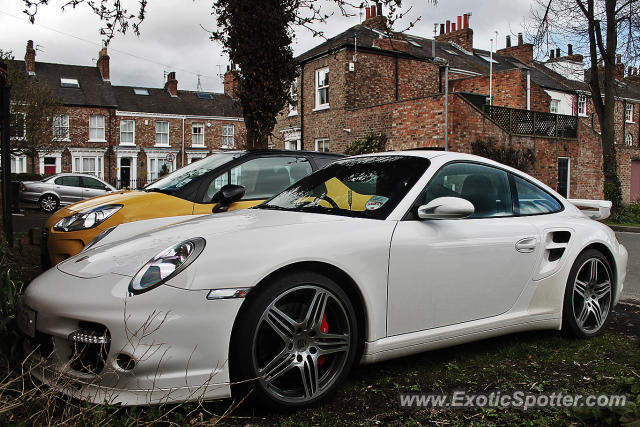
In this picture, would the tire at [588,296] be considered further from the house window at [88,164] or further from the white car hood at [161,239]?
the house window at [88,164]

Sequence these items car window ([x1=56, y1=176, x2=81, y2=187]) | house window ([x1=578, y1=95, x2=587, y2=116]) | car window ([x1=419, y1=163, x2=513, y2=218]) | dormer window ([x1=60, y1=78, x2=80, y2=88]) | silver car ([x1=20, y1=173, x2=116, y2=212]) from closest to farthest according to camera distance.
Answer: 1. car window ([x1=419, y1=163, x2=513, y2=218])
2. silver car ([x1=20, y1=173, x2=116, y2=212])
3. car window ([x1=56, y1=176, x2=81, y2=187])
4. house window ([x1=578, y1=95, x2=587, y2=116])
5. dormer window ([x1=60, y1=78, x2=80, y2=88])

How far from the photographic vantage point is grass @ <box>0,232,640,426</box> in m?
2.38

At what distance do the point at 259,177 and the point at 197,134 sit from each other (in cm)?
4277

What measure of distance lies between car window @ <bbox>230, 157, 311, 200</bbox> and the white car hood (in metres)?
2.34

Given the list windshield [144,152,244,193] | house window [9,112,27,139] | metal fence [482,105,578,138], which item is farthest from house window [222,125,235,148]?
windshield [144,152,244,193]

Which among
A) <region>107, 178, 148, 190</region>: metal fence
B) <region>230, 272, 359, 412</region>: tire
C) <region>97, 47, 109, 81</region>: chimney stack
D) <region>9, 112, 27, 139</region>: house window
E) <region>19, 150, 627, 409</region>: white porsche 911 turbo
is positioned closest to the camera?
<region>19, 150, 627, 409</region>: white porsche 911 turbo

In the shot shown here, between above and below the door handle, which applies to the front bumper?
below

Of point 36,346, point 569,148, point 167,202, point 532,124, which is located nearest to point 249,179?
point 167,202

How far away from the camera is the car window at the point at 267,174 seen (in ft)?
18.8

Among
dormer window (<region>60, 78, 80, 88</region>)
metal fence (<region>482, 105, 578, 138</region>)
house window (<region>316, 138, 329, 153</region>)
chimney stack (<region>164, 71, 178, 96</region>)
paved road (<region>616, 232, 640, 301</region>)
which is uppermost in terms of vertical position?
chimney stack (<region>164, 71, 178, 96</region>)

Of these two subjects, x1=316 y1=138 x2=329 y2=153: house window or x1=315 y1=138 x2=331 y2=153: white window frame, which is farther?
x1=316 y1=138 x2=329 y2=153: house window

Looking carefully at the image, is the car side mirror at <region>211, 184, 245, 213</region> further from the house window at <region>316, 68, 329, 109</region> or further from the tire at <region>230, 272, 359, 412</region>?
the house window at <region>316, 68, 329, 109</region>

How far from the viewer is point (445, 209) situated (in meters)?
3.19

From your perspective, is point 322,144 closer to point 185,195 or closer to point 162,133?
point 185,195
